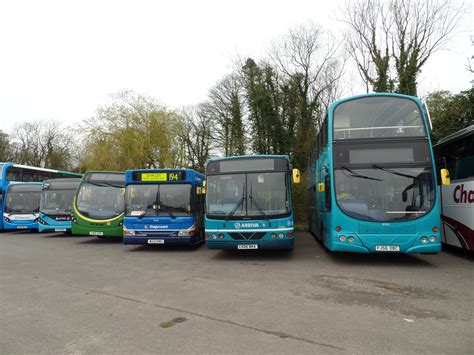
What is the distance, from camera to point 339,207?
9.25 meters

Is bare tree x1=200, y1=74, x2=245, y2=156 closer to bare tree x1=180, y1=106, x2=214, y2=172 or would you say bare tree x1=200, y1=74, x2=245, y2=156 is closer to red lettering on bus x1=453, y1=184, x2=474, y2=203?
bare tree x1=180, y1=106, x2=214, y2=172

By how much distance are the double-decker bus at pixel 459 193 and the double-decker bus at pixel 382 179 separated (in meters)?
1.71

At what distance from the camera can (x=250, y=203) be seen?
1021 centimetres

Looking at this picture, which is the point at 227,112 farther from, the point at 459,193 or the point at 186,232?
the point at 459,193

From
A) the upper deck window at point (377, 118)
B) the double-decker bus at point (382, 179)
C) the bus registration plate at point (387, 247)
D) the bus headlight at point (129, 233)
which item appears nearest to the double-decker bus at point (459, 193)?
the double-decker bus at point (382, 179)

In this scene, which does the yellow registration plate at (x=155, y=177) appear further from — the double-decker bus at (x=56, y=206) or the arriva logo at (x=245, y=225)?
the double-decker bus at (x=56, y=206)

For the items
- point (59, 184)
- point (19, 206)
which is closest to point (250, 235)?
point (59, 184)

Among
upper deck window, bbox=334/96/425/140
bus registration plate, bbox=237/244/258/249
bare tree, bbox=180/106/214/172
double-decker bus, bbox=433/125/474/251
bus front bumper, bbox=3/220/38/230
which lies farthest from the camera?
bare tree, bbox=180/106/214/172

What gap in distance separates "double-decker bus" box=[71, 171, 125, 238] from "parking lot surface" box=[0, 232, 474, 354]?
446 cm

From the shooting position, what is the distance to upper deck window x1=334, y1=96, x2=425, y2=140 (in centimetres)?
927

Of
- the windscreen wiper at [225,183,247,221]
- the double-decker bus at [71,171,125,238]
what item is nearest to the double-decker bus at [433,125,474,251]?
the windscreen wiper at [225,183,247,221]

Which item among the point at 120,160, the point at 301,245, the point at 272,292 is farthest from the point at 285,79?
the point at 272,292

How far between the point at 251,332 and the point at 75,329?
2207 millimetres

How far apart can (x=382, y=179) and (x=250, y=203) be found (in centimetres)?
336
